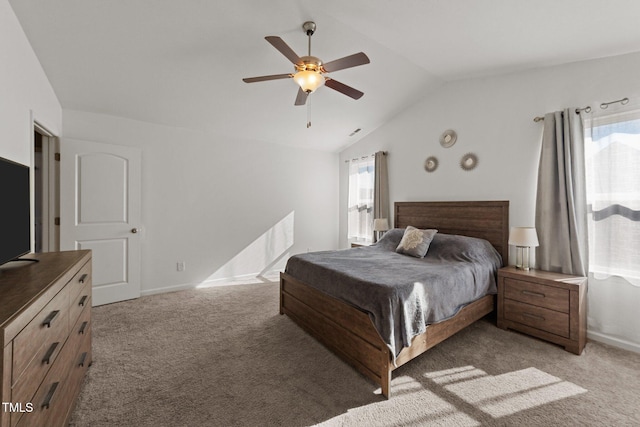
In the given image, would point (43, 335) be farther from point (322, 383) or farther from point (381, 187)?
point (381, 187)

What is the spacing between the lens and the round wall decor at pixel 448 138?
12.1 feet

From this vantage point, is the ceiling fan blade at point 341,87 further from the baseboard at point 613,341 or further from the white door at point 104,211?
the baseboard at point 613,341

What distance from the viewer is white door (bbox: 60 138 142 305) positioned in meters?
3.18

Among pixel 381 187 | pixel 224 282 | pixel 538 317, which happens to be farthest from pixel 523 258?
pixel 224 282

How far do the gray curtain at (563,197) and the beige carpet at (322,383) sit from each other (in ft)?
2.73

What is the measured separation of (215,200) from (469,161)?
3.71 metres

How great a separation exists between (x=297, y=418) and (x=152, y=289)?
10.2 feet

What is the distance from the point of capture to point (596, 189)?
8.41 feet

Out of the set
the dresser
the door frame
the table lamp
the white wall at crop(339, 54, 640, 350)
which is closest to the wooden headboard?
the white wall at crop(339, 54, 640, 350)

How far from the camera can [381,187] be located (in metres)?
4.60

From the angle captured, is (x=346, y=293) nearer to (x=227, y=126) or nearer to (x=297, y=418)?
(x=297, y=418)

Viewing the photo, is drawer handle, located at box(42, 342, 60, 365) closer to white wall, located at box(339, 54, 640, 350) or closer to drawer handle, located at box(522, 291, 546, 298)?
drawer handle, located at box(522, 291, 546, 298)

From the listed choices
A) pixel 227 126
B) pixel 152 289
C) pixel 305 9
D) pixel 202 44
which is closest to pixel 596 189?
pixel 305 9

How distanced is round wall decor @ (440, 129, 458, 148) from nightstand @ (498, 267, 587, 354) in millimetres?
1793
